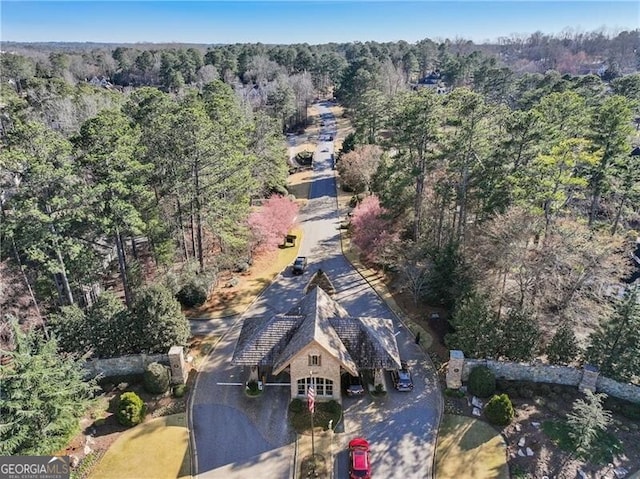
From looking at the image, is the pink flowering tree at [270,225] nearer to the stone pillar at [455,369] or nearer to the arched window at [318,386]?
the arched window at [318,386]

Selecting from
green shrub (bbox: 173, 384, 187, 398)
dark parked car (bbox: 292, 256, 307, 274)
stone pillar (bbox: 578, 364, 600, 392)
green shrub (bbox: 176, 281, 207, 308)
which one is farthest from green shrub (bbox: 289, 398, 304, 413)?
stone pillar (bbox: 578, 364, 600, 392)

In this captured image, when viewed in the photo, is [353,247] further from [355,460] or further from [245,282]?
[355,460]

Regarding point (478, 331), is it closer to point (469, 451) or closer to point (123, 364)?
point (469, 451)

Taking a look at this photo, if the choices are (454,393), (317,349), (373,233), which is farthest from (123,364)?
(373,233)

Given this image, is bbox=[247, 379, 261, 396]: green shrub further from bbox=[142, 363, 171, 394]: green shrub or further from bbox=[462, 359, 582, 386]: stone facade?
bbox=[462, 359, 582, 386]: stone facade

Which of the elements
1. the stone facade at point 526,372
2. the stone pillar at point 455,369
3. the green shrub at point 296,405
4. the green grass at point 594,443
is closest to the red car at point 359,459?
the green shrub at point 296,405
